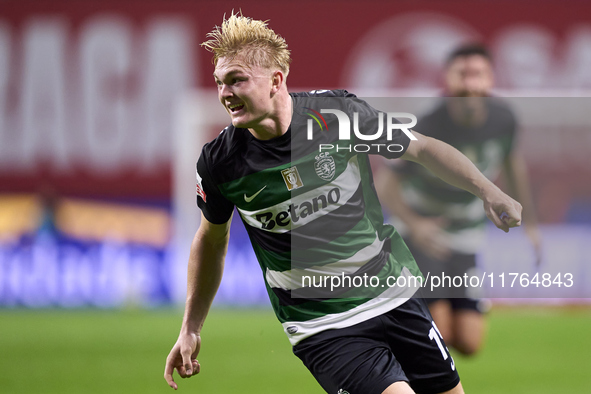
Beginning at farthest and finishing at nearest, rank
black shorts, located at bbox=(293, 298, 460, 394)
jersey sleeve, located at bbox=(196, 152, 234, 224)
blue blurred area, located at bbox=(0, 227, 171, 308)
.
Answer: blue blurred area, located at bbox=(0, 227, 171, 308), jersey sleeve, located at bbox=(196, 152, 234, 224), black shorts, located at bbox=(293, 298, 460, 394)

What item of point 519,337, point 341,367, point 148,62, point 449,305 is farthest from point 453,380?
point 148,62

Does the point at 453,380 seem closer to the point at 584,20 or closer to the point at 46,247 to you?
the point at 46,247

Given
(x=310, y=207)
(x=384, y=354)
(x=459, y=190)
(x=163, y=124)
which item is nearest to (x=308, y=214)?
(x=310, y=207)

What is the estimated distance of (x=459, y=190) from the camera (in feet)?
20.7

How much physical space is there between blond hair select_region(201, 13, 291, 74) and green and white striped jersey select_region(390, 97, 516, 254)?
8.73 feet

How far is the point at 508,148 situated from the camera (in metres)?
6.18

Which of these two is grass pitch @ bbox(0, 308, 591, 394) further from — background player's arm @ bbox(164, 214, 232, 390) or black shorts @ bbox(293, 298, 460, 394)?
black shorts @ bbox(293, 298, 460, 394)

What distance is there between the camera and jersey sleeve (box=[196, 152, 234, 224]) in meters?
3.55

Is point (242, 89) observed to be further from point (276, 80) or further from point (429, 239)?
point (429, 239)

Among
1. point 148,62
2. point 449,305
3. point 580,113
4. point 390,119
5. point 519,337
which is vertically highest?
point 148,62

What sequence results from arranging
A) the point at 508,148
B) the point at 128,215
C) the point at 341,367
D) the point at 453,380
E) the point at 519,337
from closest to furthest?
the point at 341,367 < the point at 453,380 < the point at 508,148 < the point at 519,337 < the point at 128,215

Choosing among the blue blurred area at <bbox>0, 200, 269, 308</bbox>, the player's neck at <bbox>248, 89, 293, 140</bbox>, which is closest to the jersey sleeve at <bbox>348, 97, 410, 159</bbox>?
the player's neck at <bbox>248, 89, 293, 140</bbox>

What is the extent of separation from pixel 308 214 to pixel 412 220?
238 cm

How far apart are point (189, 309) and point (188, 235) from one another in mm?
9384
